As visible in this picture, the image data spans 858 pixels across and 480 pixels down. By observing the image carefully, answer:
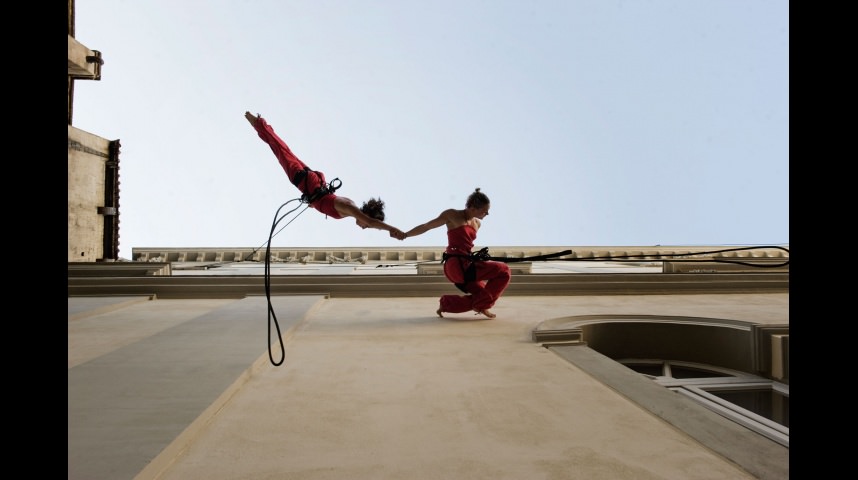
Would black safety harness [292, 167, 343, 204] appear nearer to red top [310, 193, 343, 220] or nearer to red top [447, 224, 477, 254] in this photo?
red top [310, 193, 343, 220]

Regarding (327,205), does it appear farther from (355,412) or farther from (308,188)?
(355,412)

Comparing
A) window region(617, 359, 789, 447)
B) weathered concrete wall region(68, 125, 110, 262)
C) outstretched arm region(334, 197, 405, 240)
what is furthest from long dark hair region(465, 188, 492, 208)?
weathered concrete wall region(68, 125, 110, 262)

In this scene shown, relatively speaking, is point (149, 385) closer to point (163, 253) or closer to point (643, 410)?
point (643, 410)

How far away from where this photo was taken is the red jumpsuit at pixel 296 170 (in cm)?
476

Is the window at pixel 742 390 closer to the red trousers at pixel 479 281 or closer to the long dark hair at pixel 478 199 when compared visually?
the red trousers at pixel 479 281

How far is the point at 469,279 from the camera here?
695cm

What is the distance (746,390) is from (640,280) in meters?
4.42

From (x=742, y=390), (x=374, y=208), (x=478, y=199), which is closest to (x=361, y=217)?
(x=374, y=208)

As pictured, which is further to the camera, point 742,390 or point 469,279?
point 469,279

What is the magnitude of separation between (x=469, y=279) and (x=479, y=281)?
18 centimetres

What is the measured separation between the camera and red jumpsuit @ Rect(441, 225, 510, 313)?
6836 mm

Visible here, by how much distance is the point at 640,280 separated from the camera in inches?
411
